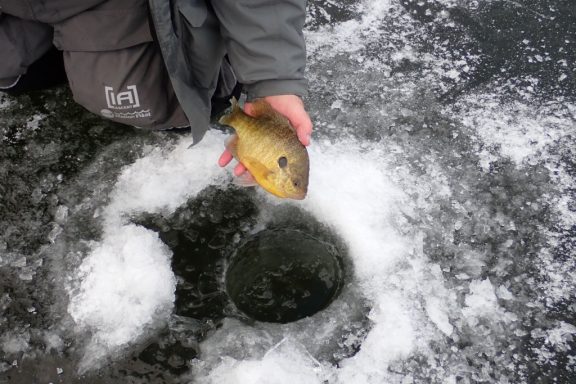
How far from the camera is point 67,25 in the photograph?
7.11 ft

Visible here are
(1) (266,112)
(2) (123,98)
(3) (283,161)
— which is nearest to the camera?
(3) (283,161)

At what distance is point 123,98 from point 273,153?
0.73 meters

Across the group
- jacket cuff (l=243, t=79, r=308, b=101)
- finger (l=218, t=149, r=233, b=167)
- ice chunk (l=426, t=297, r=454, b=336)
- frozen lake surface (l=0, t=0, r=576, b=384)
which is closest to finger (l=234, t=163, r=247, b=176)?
finger (l=218, t=149, r=233, b=167)

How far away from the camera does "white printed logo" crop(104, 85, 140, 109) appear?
7.38ft

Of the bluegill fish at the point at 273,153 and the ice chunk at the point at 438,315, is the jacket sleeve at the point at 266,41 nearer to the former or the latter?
the bluegill fish at the point at 273,153

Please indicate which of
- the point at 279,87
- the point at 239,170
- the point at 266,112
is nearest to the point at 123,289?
the point at 239,170

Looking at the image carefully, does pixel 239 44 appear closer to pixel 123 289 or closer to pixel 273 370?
pixel 123 289

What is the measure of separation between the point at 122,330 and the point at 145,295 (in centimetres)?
15

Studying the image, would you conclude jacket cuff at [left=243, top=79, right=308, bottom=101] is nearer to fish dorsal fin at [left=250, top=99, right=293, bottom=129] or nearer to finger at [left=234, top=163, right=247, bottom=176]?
fish dorsal fin at [left=250, top=99, right=293, bottom=129]

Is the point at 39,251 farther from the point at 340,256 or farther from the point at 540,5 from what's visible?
the point at 540,5

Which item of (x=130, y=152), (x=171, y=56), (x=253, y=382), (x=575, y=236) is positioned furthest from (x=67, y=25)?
(x=575, y=236)

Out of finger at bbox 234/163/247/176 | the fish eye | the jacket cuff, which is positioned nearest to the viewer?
the fish eye

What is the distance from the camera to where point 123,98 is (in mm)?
2268

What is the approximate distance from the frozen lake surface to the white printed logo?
32cm
